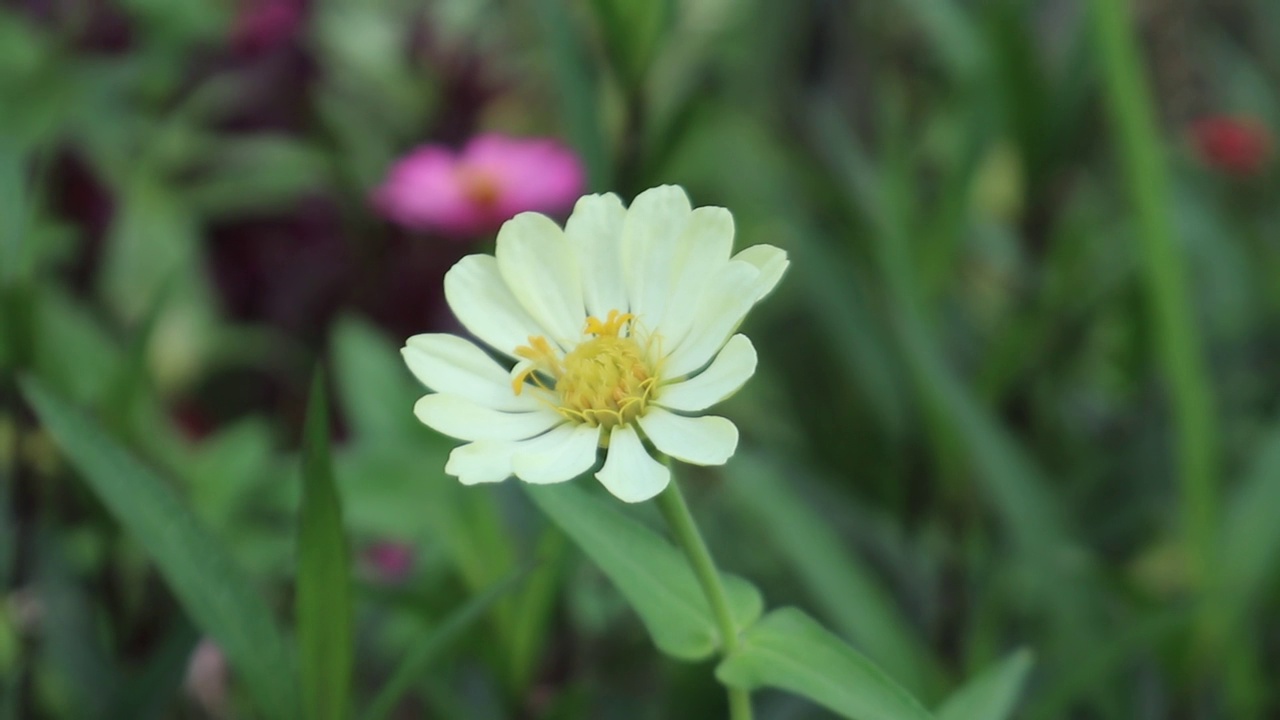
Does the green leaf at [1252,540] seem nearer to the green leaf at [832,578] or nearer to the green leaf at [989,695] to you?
the green leaf at [832,578]

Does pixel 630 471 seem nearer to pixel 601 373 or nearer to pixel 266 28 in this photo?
pixel 601 373

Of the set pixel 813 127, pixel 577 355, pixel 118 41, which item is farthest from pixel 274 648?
pixel 118 41

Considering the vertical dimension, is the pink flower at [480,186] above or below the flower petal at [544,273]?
above

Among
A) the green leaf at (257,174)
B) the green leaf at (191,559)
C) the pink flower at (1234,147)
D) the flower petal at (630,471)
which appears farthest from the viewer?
A: the pink flower at (1234,147)

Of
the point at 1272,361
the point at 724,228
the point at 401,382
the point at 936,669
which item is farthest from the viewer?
the point at 1272,361

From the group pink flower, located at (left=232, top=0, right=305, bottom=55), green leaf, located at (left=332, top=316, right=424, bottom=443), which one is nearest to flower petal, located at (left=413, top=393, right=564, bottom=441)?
green leaf, located at (left=332, top=316, right=424, bottom=443)

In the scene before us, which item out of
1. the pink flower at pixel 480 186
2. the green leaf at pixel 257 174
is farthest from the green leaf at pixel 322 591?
the green leaf at pixel 257 174

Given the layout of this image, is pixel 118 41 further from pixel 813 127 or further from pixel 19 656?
pixel 19 656
